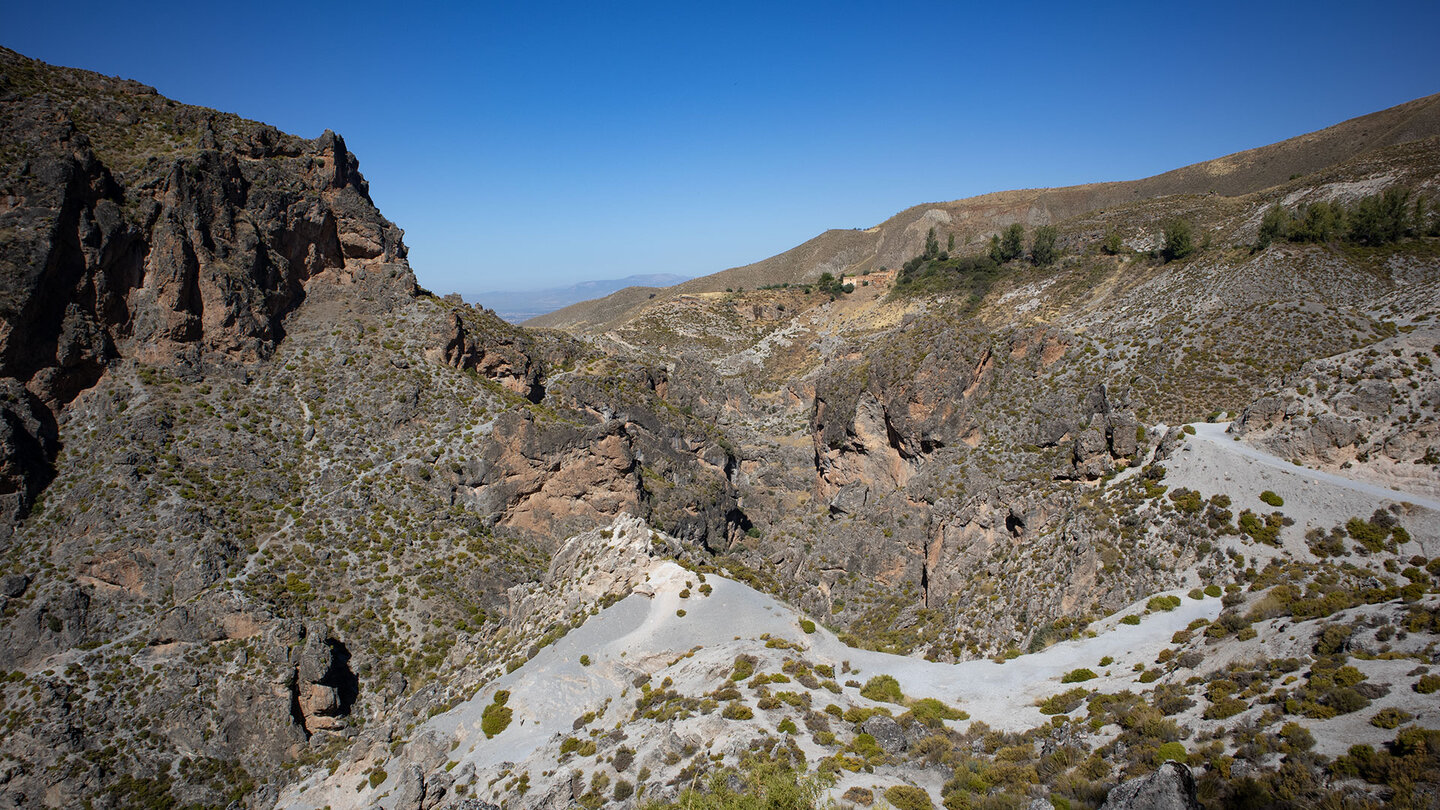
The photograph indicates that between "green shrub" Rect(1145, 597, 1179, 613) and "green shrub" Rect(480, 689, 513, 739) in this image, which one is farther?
"green shrub" Rect(480, 689, 513, 739)

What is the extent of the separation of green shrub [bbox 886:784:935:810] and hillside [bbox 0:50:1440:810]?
0.10 m

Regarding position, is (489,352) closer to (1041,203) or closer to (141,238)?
(141,238)

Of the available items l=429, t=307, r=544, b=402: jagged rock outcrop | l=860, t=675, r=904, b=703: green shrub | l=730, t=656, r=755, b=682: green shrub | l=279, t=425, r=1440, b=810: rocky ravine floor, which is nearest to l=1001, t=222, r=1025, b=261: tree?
l=279, t=425, r=1440, b=810: rocky ravine floor

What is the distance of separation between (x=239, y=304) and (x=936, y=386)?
49.5 m

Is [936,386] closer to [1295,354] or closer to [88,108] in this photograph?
[1295,354]

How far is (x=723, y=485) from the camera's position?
54.6m

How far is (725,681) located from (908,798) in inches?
347

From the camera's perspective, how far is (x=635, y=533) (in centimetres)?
3353

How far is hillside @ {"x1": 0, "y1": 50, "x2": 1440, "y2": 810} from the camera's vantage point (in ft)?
60.4

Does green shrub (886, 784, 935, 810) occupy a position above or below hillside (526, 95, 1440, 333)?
below

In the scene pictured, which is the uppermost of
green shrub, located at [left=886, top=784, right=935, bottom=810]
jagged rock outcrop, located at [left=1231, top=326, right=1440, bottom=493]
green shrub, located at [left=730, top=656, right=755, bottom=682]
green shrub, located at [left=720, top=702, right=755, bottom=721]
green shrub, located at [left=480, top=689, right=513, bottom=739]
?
jagged rock outcrop, located at [left=1231, top=326, right=1440, bottom=493]

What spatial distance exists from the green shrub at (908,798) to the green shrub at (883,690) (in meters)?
6.03

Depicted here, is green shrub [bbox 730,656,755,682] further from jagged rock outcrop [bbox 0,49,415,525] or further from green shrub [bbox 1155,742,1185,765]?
jagged rock outcrop [bbox 0,49,415,525]

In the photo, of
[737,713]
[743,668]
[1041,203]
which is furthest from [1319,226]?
[1041,203]
